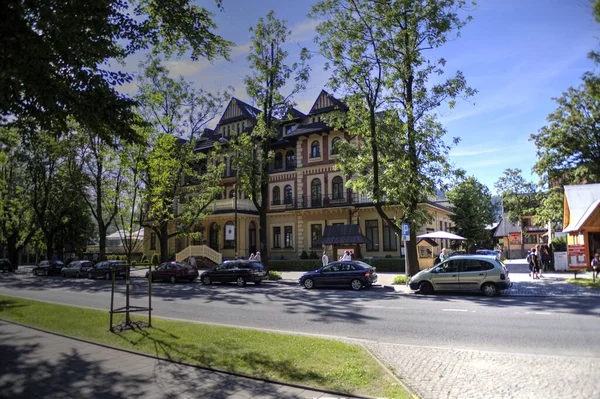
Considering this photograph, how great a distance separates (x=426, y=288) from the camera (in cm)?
1834

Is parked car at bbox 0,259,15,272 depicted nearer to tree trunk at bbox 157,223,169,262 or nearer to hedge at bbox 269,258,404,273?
tree trunk at bbox 157,223,169,262

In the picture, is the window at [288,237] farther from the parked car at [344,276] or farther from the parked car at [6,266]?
the parked car at [6,266]

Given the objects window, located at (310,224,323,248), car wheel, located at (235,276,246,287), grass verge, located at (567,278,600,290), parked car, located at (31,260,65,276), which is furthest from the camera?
parked car, located at (31,260,65,276)

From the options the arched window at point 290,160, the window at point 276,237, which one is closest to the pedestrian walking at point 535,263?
the window at point 276,237

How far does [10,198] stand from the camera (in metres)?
46.9

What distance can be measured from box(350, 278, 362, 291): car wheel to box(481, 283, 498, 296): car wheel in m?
5.62

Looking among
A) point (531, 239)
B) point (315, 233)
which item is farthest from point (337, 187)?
point (531, 239)

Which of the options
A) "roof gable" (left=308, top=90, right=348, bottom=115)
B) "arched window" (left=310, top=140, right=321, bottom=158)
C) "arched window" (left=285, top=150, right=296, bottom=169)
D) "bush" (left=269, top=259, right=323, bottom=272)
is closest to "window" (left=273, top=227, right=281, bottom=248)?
"bush" (left=269, top=259, right=323, bottom=272)

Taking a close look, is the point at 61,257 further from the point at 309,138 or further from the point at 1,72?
the point at 1,72

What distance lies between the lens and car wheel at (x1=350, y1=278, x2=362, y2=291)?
20.6 m

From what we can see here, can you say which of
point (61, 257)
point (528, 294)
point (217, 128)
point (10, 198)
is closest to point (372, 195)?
point (528, 294)

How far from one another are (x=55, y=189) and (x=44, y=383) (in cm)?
4505

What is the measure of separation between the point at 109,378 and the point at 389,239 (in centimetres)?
3109

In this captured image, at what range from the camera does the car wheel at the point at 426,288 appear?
1825cm
